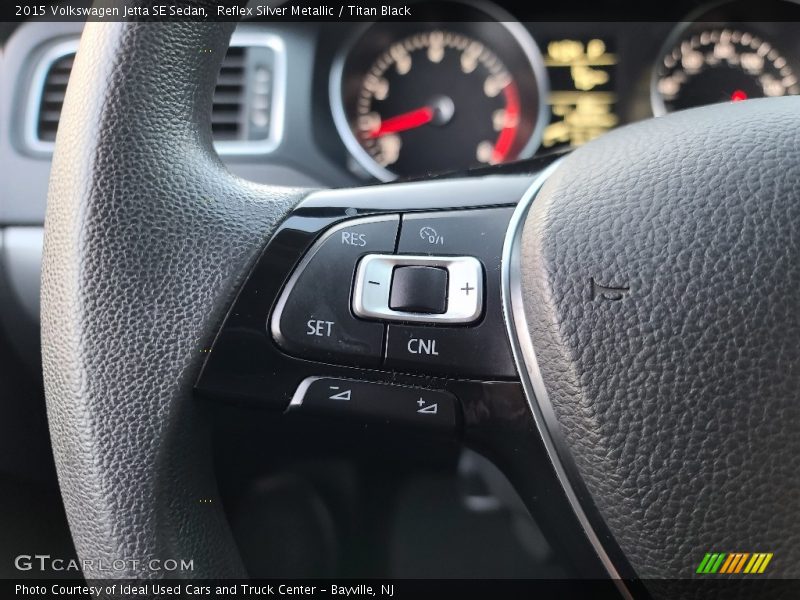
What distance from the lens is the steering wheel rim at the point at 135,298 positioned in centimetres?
57

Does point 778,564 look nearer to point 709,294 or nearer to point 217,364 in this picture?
point 709,294

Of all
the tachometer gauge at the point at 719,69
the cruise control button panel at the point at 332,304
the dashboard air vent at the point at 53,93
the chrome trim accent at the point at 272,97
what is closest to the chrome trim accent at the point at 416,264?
the cruise control button panel at the point at 332,304

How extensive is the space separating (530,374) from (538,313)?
41 millimetres

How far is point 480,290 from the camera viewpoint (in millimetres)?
590

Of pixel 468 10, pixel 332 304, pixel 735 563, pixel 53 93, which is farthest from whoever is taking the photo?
pixel 468 10

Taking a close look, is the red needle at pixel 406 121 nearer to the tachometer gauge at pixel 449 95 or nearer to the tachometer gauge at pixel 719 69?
the tachometer gauge at pixel 449 95

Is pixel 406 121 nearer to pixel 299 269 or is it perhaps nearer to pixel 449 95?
pixel 449 95

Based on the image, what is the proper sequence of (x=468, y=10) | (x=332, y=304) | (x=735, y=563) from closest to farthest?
(x=735, y=563) < (x=332, y=304) < (x=468, y=10)

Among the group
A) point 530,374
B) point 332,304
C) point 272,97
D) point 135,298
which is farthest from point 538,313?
point 272,97

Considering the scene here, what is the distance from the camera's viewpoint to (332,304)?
60 cm

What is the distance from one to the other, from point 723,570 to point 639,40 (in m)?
1.10

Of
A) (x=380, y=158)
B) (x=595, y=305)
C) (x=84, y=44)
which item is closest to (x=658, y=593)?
(x=595, y=305)

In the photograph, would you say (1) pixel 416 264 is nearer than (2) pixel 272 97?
Yes

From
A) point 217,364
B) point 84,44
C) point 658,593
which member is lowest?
point 658,593
